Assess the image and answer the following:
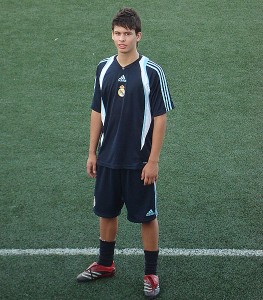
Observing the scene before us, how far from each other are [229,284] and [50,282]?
3.75ft

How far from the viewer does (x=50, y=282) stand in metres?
3.98

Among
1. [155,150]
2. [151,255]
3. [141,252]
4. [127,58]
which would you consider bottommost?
[141,252]

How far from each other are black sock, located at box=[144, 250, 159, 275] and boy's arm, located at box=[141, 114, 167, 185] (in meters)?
0.53

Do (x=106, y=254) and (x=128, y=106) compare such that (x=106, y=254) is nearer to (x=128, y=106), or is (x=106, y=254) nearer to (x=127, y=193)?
(x=127, y=193)

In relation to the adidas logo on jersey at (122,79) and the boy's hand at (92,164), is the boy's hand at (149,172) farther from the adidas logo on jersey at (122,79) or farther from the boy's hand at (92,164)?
the adidas logo on jersey at (122,79)

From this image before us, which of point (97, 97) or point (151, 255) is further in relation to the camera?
point (151, 255)

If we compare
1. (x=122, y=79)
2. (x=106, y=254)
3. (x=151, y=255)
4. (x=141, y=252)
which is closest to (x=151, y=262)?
(x=151, y=255)

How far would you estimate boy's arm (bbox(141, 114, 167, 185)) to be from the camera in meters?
3.48

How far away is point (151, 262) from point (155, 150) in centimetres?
79

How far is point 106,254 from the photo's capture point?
3.99 metres

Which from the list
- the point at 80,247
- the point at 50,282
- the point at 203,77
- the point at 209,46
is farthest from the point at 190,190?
the point at 209,46

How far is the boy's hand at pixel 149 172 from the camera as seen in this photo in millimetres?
3531

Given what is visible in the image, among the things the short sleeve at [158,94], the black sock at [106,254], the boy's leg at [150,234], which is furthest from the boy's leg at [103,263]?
the short sleeve at [158,94]

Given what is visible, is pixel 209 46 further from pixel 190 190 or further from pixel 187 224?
pixel 187 224
